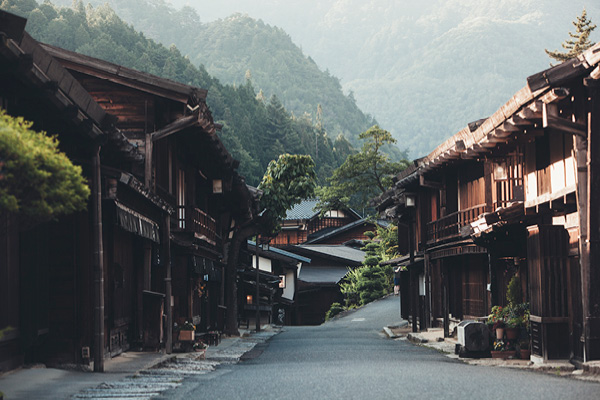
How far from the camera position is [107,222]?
17.6 m

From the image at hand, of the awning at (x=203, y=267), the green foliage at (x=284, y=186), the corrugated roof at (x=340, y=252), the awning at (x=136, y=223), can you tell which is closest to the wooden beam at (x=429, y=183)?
the green foliage at (x=284, y=186)

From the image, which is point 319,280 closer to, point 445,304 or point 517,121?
point 445,304

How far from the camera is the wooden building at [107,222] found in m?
12.7

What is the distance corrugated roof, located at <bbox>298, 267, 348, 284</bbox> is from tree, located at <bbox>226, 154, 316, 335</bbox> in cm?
2794

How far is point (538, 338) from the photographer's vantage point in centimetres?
1770

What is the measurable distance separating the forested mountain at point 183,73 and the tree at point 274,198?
231ft

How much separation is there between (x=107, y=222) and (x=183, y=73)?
106357 millimetres

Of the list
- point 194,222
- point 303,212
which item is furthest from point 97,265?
point 303,212

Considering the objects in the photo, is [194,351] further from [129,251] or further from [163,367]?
[163,367]

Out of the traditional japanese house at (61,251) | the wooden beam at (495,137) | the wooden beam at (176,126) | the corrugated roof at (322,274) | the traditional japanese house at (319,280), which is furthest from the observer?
the corrugated roof at (322,274)

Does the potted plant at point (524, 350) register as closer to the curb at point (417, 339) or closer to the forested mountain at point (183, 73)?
the curb at point (417, 339)

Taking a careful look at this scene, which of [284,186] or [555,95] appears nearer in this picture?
[555,95]

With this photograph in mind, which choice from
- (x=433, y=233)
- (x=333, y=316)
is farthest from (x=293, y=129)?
(x=433, y=233)

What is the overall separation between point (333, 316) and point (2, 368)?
48.5 metres
